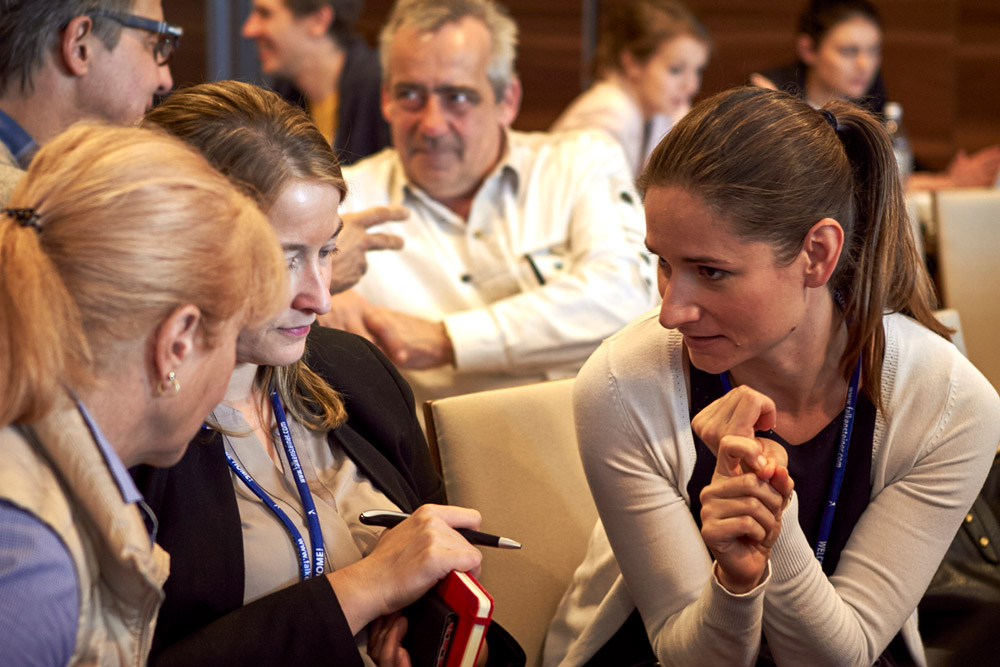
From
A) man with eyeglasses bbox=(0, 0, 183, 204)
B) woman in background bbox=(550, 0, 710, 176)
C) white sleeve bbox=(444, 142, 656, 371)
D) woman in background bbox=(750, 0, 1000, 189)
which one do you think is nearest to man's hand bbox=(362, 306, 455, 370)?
white sleeve bbox=(444, 142, 656, 371)

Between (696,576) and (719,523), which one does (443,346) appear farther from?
(719,523)

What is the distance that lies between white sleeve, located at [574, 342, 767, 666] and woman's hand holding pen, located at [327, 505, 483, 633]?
0.27 meters

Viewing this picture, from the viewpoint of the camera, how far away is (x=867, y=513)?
1.48m

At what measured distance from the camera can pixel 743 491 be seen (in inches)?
48.1

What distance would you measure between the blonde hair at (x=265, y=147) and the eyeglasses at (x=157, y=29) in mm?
607

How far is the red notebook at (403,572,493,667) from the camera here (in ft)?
3.86

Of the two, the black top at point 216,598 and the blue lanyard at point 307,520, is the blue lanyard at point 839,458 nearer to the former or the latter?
the black top at point 216,598

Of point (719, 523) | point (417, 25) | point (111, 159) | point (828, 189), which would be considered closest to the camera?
point (111, 159)

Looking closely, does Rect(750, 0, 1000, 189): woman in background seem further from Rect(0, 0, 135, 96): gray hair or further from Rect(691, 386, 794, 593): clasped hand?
Rect(691, 386, 794, 593): clasped hand

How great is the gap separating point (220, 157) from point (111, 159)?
1.47 feet

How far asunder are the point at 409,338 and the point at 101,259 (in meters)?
1.51

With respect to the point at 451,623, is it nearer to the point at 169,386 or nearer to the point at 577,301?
the point at 169,386

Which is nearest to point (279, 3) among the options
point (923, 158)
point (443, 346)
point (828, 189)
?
point (443, 346)

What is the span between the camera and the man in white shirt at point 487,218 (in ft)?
8.52
